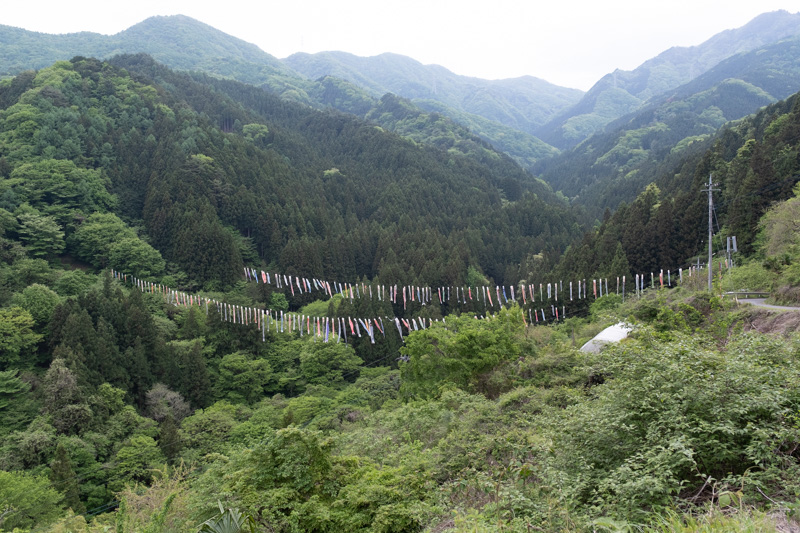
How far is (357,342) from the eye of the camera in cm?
4941

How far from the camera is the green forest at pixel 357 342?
24.5 ft

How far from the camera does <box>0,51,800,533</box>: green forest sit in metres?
7.46

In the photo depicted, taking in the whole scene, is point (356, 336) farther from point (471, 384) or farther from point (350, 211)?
point (350, 211)

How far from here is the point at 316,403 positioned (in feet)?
110

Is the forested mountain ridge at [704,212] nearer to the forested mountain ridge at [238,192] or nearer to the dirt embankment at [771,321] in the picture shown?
the forested mountain ridge at [238,192]

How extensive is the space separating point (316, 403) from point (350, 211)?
60327 millimetres

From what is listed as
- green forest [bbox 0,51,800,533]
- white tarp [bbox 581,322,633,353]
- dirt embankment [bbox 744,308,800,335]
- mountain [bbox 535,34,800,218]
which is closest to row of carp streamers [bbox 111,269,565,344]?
green forest [bbox 0,51,800,533]

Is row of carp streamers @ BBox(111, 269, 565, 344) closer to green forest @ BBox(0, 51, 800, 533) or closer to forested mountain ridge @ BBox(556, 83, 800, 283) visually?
green forest @ BBox(0, 51, 800, 533)

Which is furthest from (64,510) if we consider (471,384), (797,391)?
(797,391)

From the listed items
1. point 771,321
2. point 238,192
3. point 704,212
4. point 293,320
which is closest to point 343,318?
point 293,320

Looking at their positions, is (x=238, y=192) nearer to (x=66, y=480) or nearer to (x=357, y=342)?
(x=357, y=342)

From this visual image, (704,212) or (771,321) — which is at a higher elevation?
(771,321)

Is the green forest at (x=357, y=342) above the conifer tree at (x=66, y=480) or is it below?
above

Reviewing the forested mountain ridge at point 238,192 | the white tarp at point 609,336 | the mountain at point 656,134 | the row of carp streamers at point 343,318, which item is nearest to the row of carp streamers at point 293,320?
the row of carp streamers at point 343,318
